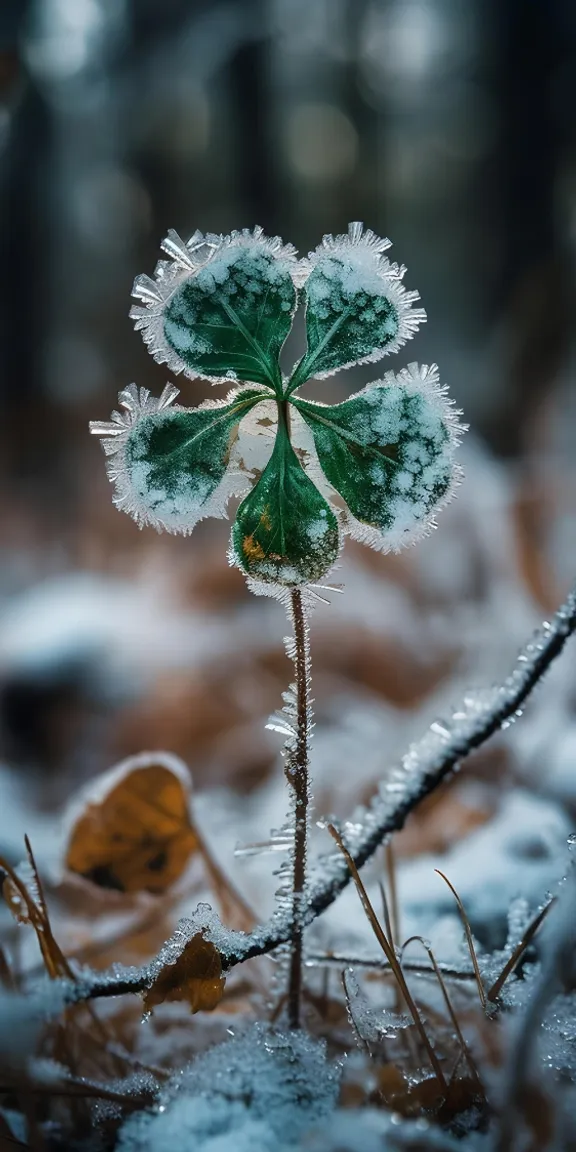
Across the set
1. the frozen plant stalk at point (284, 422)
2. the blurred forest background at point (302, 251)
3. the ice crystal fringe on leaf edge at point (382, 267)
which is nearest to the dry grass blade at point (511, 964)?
the frozen plant stalk at point (284, 422)

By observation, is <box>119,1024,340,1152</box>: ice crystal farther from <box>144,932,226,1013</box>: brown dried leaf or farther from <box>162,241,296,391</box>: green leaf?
<box>162,241,296,391</box>: green leaf

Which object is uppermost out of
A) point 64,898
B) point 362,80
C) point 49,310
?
point 362,80

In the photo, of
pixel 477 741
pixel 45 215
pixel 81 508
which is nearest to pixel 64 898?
pixel 477 741

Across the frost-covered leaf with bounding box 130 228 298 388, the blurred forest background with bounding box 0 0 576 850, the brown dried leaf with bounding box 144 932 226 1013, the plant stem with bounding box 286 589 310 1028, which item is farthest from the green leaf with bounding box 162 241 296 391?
the blurred forest background with bounding box 0 0 576 850

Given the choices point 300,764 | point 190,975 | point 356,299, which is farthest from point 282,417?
point 190,975

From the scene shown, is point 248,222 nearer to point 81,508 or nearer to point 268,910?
point 81,508

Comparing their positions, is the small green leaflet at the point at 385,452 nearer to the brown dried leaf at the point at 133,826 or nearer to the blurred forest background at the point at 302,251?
the brown dried leaf at the point at 133,826

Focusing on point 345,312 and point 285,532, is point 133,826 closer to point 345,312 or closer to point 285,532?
point 285,532
